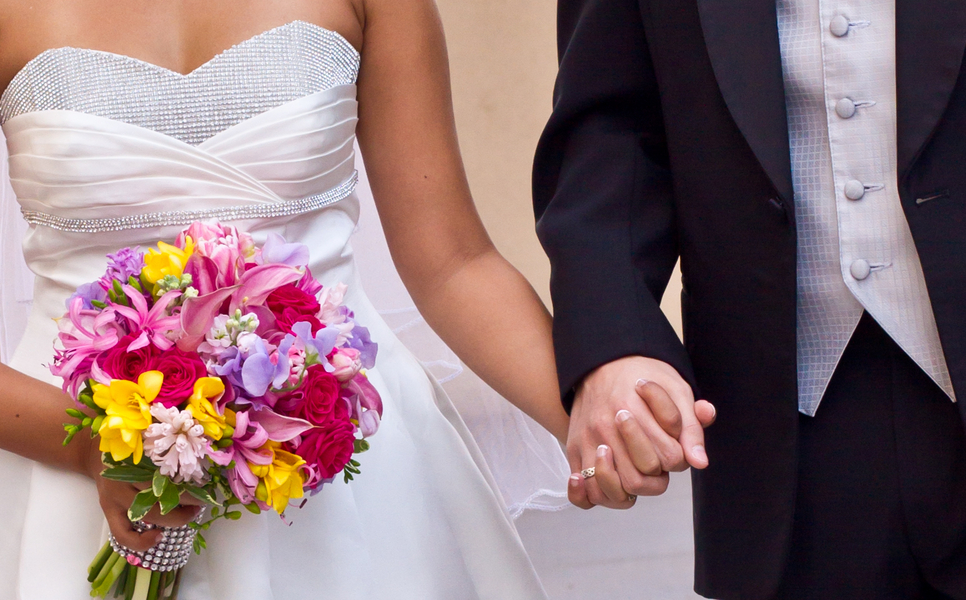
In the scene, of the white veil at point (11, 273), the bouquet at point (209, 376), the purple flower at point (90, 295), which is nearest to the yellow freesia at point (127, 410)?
the bouquet at point (209, 376)

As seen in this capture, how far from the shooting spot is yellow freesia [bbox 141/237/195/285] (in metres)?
1.17

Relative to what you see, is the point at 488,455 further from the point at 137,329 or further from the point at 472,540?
the point at 137,329

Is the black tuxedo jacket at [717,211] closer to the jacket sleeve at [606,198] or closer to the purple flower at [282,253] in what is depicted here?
the jacket sleeve at [606,198]

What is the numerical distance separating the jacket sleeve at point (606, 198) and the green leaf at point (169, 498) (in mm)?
459

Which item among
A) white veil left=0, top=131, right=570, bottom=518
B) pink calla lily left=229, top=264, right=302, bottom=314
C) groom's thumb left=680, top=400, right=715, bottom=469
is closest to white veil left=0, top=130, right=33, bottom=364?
white veil left=0, top=131, right=570, bottom=518

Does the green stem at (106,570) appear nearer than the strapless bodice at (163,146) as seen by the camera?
Yes

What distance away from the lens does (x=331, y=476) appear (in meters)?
1.20

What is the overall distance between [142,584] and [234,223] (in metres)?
0.49

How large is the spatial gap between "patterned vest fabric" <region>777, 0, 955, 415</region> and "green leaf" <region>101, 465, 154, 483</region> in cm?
80

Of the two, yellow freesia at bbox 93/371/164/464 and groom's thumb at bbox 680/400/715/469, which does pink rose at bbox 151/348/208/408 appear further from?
groom's thumb at bbox 680/400/715/469

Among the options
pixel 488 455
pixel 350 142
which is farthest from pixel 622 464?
pixel 488 455

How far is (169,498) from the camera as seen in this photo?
3.72 feet

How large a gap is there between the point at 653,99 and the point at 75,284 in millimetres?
831

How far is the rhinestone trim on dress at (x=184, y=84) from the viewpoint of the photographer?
1425mm
